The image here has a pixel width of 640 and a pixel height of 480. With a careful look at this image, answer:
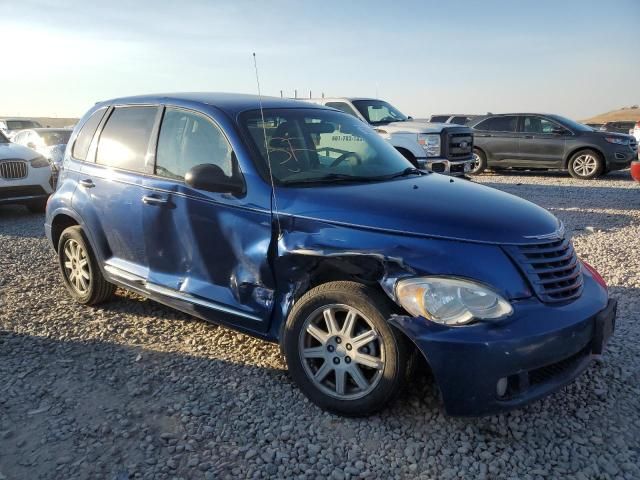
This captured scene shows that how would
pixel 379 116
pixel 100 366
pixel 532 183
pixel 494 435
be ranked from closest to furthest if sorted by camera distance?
pixel 494 435 → pixel 100 366 → pixel 379 116 → pixel 532 183

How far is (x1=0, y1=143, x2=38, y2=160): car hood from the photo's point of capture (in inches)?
377

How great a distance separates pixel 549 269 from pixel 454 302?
0.63 m

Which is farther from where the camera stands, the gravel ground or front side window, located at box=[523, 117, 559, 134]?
front side window, located at box=[523, 117, 559, 134]

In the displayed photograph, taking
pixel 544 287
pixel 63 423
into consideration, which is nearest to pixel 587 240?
pixel 544 287

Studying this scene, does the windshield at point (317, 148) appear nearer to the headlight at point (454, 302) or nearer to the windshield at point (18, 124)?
the headlight at point (454, 302)

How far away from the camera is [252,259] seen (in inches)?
133

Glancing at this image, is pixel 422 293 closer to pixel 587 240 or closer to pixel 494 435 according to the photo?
pixel 494 435

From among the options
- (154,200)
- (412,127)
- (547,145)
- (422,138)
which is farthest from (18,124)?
(154,200)

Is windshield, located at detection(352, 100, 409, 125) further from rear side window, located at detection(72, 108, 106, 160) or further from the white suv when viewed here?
rear side window, located at detection(72, 108, 106, 160)

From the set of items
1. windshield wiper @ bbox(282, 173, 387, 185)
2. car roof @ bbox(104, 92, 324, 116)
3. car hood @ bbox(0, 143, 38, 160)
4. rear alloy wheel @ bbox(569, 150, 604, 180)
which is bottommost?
rear alloy wheel @ bbox(569, 150, 604, 180)

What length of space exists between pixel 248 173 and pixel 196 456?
1675 millimetres

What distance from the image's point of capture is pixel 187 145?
154 inches

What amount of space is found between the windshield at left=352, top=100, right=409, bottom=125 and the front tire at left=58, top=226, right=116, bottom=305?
25.3 feet

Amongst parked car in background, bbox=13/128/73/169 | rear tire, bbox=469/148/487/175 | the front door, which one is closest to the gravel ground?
the front door
